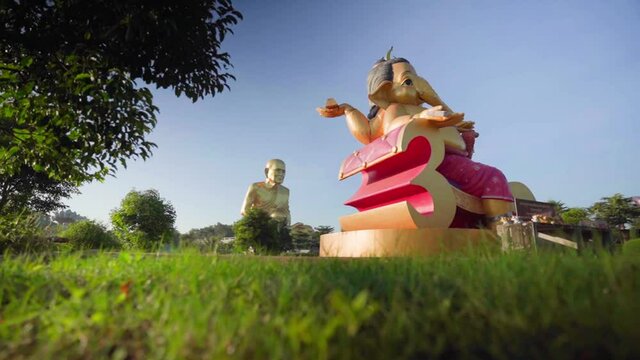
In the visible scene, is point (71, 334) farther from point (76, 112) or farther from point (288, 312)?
point (76, 112)

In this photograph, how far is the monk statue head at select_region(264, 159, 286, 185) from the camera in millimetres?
18938

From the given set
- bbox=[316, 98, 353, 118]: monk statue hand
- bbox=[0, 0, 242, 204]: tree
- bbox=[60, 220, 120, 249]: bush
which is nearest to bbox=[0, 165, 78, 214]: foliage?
bbox=[60, 220, 120, 249]: bush

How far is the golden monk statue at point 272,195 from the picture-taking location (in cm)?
1881

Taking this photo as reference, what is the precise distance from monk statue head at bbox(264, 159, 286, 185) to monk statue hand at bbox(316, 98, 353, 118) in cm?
802

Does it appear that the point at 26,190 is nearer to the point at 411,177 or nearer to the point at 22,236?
the point at 22,236

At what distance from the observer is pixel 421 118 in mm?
8961

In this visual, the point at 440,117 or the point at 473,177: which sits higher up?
the point at 440,117

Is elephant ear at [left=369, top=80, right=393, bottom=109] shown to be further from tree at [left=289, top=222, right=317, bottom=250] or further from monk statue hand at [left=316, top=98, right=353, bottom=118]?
tree at [left=289, top=222, right=317, bottom=250]

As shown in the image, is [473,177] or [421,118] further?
[473,177]

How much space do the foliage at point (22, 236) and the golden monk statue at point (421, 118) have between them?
8.43 m

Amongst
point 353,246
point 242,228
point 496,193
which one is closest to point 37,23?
point 353,246

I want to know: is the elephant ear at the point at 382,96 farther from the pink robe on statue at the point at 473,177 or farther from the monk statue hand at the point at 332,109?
the pink robe on statue at the point at 473,177

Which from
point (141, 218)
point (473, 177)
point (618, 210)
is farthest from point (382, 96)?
point (618, 210)

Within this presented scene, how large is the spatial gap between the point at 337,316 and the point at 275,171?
17131mm
